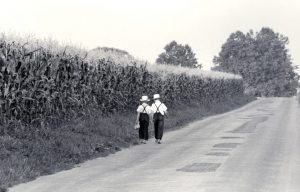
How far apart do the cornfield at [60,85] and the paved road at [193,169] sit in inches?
95.3

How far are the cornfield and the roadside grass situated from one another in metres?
0.47

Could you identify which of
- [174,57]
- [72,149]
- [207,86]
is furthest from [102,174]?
[174,57]

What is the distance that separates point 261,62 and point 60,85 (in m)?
100

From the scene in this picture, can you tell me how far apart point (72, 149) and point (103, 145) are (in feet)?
7.00

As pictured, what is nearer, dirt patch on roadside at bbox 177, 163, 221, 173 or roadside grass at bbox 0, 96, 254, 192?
roadside grass at bbox 0, 96, 254, 192

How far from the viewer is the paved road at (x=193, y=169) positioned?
1034 cm

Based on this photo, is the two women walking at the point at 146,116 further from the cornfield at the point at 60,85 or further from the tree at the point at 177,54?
the tree at the point at 177,54

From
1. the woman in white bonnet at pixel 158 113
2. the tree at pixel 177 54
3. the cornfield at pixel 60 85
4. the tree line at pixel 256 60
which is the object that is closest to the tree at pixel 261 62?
the tree line at pixel 256 60

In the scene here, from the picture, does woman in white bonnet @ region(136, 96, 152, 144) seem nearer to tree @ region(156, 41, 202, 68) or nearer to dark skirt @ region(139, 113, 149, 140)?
dark skirt @ region(139, 113, 149, 140)

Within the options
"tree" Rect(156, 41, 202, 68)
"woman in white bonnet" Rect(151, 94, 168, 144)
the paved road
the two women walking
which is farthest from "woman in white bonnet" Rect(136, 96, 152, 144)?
"tree" Rect(156, 41, 202, 68)

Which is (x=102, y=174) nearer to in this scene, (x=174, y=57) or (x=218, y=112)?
(x=218, y=112)

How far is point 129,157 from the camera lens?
15594mm

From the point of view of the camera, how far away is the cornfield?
14984 mm

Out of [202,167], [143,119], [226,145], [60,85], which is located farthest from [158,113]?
[202,167]
